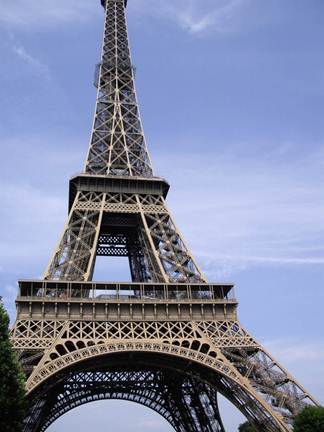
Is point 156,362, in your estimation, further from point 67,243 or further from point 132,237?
point 132,237

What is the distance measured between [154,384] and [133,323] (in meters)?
11.6

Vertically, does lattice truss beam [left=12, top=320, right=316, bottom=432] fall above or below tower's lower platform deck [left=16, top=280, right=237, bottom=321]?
below

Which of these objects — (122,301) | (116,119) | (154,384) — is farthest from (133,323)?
(116,119)

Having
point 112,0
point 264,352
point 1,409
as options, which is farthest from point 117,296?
point 112,0

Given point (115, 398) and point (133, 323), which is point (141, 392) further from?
point (133, 323)

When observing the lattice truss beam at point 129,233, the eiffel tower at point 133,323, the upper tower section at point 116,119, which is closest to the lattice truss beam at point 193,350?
the eiffel tower at point 133,323

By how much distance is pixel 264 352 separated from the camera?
25.1 metres

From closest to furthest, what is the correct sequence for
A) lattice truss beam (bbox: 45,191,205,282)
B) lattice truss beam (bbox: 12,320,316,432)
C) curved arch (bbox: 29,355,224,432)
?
1. lattice truss beam (bbox: 12,320,316,432)
2. lattice truss beam (bbox: 45,191,205,282)
3. curved arch (bbox: 29,355,224,432)

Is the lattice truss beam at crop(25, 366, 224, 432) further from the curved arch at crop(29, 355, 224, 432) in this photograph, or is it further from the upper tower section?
the upper tower section

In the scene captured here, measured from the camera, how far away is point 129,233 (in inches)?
1470

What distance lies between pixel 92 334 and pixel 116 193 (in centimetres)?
1162

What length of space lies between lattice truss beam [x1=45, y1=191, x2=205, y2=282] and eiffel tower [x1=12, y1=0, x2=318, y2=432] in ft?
0.26

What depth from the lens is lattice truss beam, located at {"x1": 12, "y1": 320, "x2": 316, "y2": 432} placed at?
23208mm

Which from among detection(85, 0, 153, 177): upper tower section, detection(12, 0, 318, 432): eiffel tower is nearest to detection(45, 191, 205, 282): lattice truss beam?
detection(12, 0, 318, 432): eiffel tower
